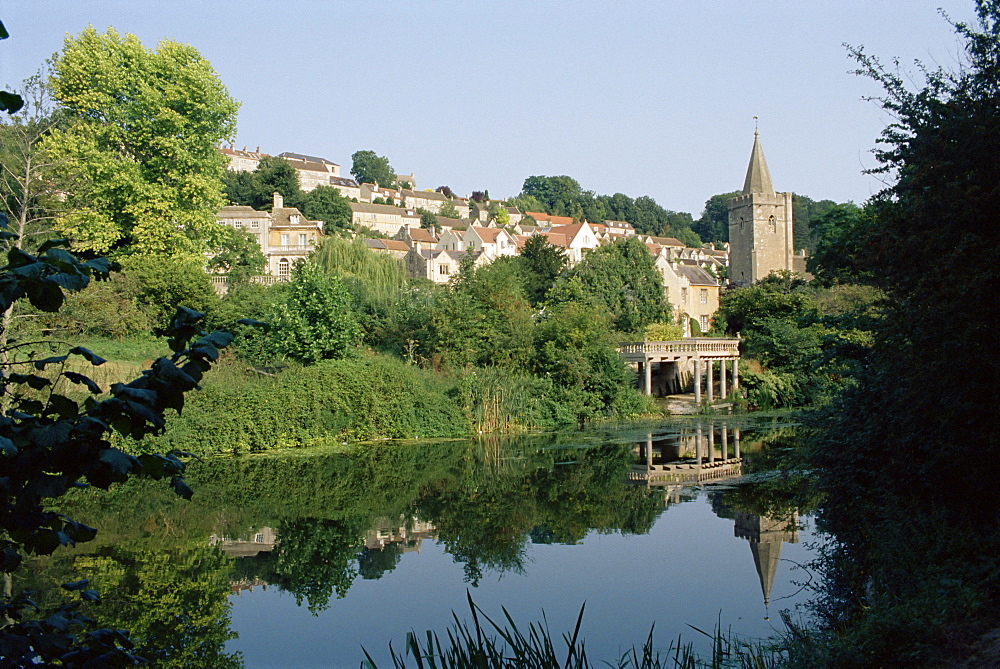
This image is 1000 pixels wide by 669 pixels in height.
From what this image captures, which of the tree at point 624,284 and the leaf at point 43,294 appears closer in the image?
the leaf at point 43,294

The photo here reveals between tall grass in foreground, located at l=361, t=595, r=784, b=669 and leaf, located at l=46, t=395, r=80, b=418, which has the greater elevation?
leaf, located at l=46, t=395, r=80, b=418

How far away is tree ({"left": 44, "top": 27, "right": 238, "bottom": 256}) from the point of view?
31.1 m

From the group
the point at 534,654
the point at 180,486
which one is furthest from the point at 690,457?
the point at 180,486

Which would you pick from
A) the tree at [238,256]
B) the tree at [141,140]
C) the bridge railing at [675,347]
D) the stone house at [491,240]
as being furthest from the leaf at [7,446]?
the stone house at [491,240]

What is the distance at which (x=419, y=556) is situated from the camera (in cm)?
1304

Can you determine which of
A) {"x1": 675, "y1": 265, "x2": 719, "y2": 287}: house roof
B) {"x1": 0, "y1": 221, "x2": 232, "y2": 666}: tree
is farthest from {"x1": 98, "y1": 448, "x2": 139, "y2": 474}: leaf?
{"x1": 675, "y1": 265, "x2": 719, "y2": 287}: house roof

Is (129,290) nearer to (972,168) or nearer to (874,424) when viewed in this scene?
(874,424)

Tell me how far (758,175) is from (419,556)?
6012 cm

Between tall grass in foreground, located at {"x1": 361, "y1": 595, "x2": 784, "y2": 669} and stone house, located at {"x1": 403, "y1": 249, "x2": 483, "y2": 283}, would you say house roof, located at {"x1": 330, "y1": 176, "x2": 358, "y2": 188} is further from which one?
tall grass in foreground, located at {"x1": 361, "y1": 595, "x2": 784, "y2": 669}

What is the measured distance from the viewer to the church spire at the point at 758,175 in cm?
6594

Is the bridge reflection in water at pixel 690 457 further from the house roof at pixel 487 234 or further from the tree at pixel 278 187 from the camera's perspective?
the house roof at pixel 487 234

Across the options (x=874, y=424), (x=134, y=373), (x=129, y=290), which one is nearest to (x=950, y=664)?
(x=874, y=424)

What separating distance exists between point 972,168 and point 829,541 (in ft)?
19.0

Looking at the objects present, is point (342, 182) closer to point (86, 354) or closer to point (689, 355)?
point (689, 355)
